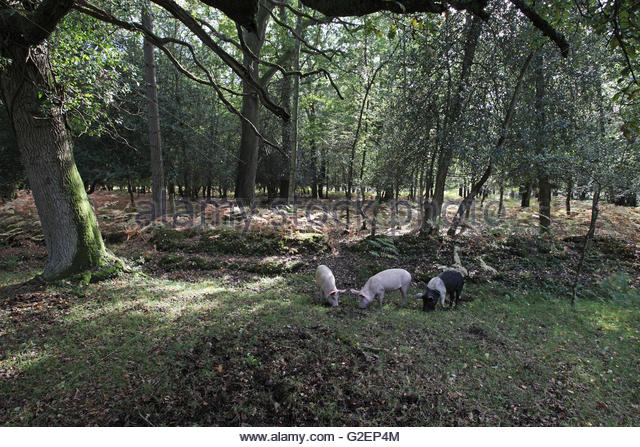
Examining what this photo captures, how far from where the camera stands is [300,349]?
4.20 m

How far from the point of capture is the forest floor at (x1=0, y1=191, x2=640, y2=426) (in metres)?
3.22

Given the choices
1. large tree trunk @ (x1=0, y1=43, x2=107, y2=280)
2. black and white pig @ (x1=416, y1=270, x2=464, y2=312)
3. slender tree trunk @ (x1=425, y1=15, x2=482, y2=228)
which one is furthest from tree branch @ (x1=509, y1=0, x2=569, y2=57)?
large tree trunk @ (x1=0, y1=43, x2=107, y2=280)

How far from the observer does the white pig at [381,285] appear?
20.6 ft

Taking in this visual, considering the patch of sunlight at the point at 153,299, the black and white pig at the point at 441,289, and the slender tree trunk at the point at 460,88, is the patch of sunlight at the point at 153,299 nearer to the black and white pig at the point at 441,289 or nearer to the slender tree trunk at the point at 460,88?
the black and white pig at the point at 441,289

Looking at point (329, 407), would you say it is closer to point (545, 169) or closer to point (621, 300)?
point (621, 300)

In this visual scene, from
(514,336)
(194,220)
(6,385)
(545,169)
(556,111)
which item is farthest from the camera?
(194,220)

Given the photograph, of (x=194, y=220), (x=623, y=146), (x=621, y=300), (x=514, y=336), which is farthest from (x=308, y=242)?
(x=623, y=146)

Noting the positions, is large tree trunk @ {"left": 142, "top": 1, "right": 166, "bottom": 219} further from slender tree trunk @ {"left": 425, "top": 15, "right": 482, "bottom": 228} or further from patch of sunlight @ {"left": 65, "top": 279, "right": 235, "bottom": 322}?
slender tree trunk @ {"left": 425, "top": 15, "right": 482, "bottom": 228}

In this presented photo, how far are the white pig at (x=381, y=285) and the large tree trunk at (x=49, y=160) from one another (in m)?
5.76

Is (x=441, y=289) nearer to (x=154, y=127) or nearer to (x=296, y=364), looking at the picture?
(x=296, y=364)

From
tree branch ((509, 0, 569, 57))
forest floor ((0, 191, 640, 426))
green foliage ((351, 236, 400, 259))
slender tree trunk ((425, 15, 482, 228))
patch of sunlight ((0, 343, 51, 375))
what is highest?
slender tree trunk ((425, 15, 482, 228))

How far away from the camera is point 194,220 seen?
40.4 feet

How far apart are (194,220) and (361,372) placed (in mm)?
10430

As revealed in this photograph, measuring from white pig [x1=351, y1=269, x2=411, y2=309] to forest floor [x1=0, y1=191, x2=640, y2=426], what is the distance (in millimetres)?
371
